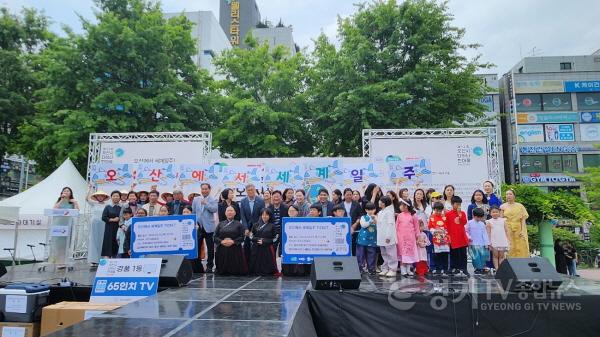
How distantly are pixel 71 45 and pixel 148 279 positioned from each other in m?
11.2

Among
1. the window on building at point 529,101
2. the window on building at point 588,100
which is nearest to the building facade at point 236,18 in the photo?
the window on building at point 529,101

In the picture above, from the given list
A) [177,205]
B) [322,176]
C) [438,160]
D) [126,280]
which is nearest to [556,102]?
[438,160]

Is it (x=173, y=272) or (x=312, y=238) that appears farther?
(x=312, y=238)

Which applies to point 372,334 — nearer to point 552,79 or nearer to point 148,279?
point 148,279

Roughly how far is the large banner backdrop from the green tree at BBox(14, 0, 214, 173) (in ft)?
10.4

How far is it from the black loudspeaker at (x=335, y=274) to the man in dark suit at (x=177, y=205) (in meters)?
3.73

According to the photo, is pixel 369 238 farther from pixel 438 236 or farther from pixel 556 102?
pixel 556 102

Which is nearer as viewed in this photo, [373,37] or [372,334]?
[372,334]

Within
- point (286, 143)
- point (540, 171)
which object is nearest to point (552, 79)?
point (540, 171)

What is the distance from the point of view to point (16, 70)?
14977 millimetres

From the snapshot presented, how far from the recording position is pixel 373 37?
45.6ft

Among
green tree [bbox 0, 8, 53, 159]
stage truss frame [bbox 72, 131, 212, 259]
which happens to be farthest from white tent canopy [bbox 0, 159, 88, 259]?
green tree [bbox 0, 8, 53, 159]

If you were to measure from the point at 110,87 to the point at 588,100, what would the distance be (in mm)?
34013

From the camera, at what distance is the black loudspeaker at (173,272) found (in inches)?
210
